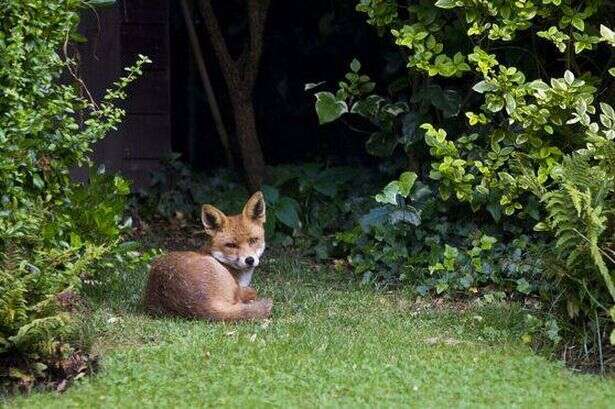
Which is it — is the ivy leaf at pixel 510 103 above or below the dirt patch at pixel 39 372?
above

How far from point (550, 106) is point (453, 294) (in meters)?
1.43

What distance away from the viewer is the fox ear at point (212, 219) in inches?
302

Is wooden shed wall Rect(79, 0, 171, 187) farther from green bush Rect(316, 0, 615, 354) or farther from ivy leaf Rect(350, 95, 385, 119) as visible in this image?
ivy leaf Rect(350, 95, 385, 119)

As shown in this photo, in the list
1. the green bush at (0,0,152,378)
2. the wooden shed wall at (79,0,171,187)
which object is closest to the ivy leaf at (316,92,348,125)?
the green bush at (0,0,152,378)

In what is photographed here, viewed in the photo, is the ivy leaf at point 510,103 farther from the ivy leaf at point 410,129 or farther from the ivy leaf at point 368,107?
the ivy leaf at point 368,107

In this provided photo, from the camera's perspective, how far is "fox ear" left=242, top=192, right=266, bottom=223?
777 centimetres

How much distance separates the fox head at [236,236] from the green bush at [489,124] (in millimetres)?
1064

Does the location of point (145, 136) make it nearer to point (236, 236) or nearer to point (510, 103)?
point (236, 236)

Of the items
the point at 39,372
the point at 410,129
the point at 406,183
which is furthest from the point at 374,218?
the point at 39,372

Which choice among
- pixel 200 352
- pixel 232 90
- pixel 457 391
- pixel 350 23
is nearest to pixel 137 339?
pixel 200 352

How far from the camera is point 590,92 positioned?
299 inches

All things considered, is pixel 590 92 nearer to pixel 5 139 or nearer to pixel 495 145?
pixel 495 145

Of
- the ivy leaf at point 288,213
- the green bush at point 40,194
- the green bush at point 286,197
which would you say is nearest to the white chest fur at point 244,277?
the green bush at point 40,194

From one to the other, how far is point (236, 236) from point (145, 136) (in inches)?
144
